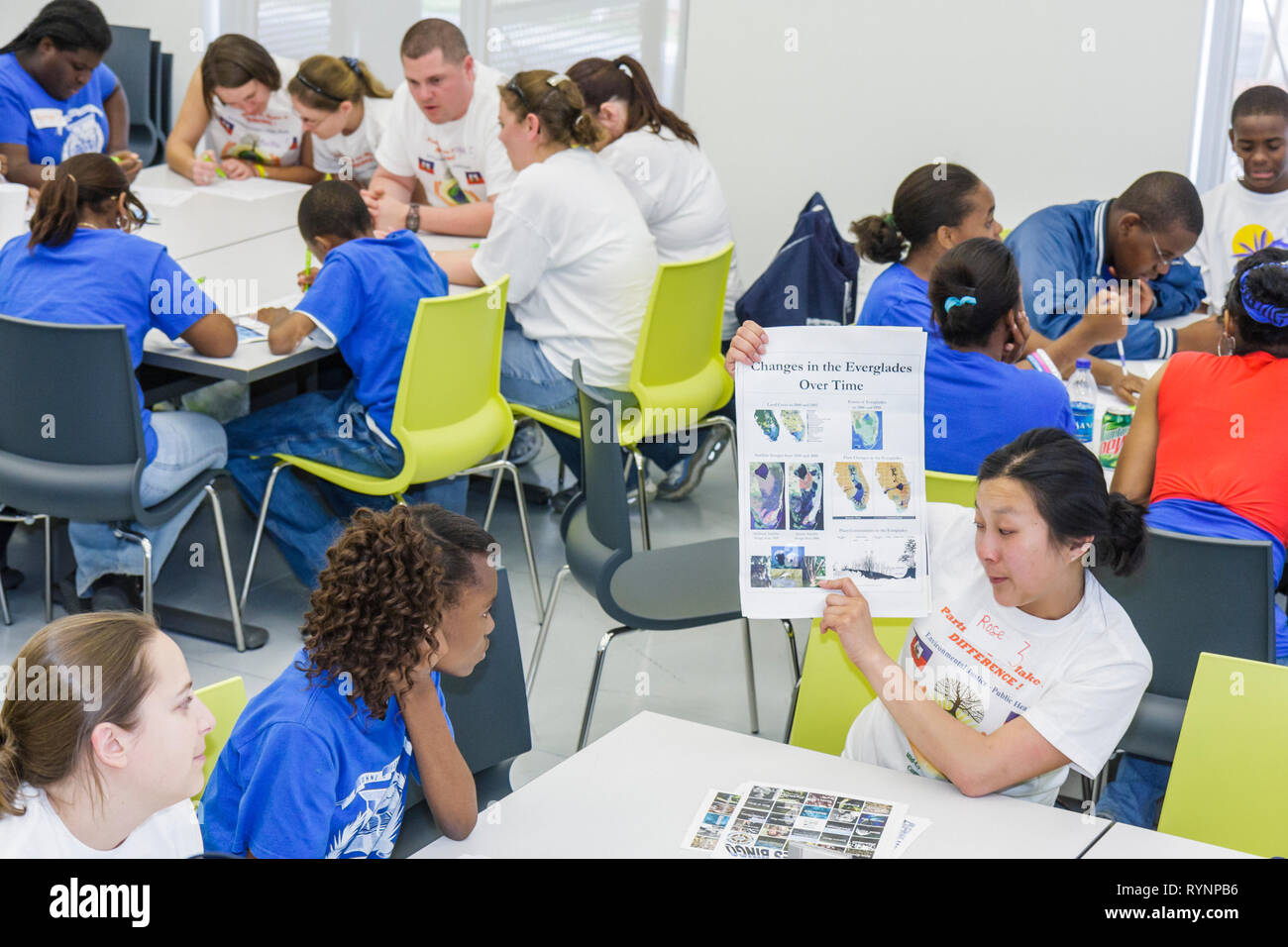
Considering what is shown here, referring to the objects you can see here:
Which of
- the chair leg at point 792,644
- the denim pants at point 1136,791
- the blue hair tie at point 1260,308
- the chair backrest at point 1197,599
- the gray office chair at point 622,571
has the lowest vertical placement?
the denim pants at point 1136,791

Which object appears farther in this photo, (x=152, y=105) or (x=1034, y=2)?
(x=152, y=105)

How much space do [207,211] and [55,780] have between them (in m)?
3.76

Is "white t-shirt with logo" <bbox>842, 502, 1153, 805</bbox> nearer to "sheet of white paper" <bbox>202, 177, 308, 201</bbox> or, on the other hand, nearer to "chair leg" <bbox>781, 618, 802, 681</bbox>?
"chair leg" <bbox>781, 618, 802, 681</bbox>

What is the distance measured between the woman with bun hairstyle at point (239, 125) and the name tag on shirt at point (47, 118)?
0.43 m

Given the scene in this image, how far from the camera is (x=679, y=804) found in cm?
187

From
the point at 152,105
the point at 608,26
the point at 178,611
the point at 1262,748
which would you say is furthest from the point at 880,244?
the point at 152,105

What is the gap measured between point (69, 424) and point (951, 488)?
79.8 inches

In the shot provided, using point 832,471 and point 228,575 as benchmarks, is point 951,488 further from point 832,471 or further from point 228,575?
point 228,575

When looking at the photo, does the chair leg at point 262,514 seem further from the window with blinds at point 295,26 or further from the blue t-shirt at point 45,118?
the window with blinds at point 295,26

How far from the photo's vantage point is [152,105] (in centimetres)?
692

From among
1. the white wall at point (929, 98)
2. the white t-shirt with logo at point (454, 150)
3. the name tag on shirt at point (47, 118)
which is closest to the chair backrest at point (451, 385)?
the white t-shirt with logo at point (454, 150)

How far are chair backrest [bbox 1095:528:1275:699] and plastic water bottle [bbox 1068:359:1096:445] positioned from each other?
741 mm

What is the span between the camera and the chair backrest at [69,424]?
10.3 feet

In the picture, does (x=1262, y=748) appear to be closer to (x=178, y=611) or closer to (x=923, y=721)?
(x=923, y=721)
